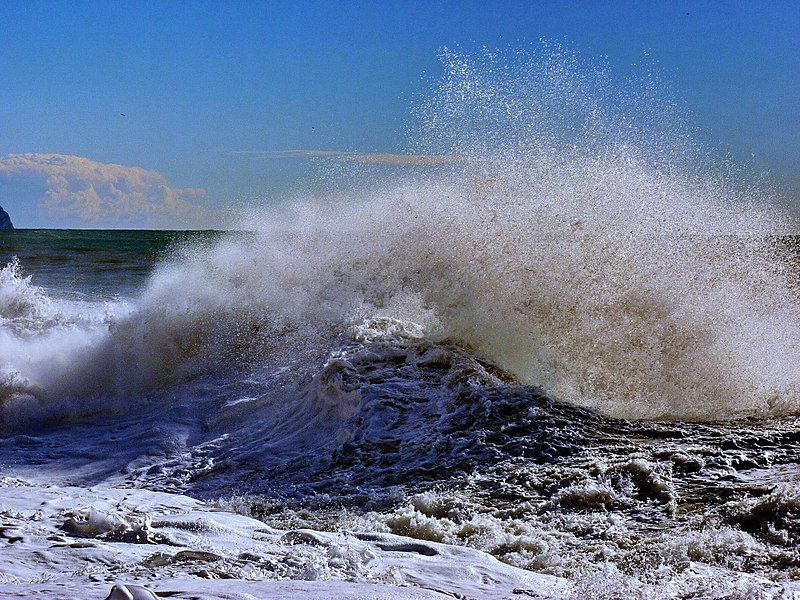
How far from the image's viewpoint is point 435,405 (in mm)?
6836

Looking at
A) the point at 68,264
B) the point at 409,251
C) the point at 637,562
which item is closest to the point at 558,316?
the point at 409,251

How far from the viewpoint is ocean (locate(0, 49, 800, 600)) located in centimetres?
406

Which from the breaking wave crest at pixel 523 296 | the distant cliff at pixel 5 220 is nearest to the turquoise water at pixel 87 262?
the breaking wave crest at pixel 523 296

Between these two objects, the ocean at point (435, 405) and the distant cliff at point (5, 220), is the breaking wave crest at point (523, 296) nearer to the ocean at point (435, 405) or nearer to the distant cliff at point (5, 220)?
the ocean at point (435, 405)

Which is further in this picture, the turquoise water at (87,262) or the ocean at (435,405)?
the turquoise water at (87,262)

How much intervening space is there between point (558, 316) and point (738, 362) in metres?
1.77

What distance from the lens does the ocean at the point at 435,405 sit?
406 cm

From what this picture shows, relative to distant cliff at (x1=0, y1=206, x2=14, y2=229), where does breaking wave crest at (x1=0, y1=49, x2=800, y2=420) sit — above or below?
below

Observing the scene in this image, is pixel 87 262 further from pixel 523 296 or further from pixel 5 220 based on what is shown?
pixel 5 220

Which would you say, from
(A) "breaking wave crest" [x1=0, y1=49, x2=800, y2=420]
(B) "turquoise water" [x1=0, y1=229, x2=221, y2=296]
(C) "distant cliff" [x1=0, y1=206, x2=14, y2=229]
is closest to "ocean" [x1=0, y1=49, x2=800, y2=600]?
(A) "breaking wave crest" [x1=0, y1=49, x2=800, y2=420]

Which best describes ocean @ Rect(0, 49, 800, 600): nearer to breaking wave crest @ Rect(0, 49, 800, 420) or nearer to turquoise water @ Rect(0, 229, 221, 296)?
breaking wave crest @ Rect(0, 49, 800, 420)

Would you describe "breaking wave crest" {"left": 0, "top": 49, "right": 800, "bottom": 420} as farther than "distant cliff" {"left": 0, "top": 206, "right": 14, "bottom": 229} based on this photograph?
No

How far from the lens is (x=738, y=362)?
752 cm

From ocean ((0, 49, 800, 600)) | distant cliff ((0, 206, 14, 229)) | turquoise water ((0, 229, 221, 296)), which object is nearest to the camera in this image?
ocean ((0, 49, 800, 600))
